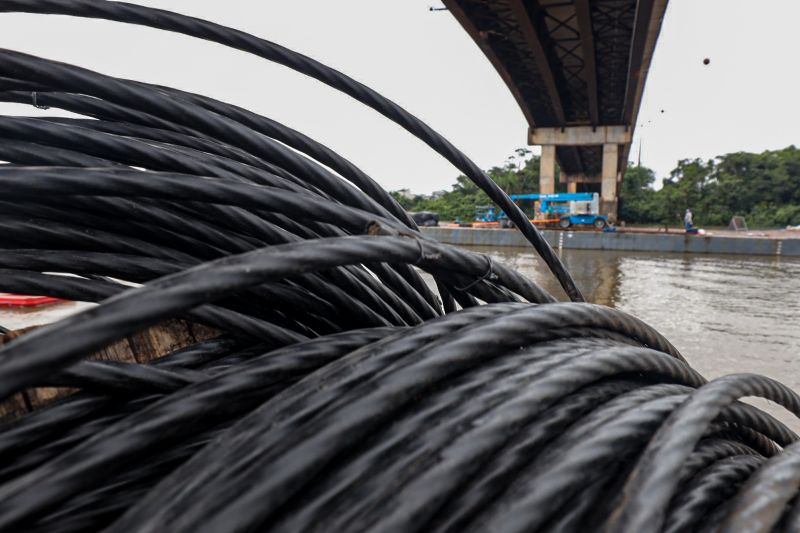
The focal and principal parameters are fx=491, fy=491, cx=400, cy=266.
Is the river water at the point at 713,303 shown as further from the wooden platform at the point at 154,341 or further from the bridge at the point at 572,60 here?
the bridge at the point at 572,60

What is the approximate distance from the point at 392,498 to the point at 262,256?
24 centimetres

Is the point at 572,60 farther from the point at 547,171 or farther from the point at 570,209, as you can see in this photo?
the point at 570,209

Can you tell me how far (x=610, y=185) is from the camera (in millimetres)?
23547

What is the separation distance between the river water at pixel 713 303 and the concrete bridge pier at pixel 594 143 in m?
11.7

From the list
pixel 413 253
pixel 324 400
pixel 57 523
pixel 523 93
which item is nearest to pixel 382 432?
pixel 324 400

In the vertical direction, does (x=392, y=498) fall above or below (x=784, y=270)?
above

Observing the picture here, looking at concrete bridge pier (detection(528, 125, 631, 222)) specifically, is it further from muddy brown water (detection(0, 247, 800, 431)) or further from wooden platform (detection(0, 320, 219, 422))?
wooden platform (detection(0, 320, 219, 422))

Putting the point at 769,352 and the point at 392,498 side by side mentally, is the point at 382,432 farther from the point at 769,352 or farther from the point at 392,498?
the point at 769,352

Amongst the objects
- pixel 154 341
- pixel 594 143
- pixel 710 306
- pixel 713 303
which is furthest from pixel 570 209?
pixel 154 341

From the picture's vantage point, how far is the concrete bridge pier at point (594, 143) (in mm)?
23641

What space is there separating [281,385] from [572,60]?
22.4m

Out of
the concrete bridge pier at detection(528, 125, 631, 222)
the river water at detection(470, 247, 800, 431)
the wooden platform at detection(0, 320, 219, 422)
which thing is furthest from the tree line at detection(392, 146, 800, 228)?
the wooden platform at detection(0, 320, 219, 422)

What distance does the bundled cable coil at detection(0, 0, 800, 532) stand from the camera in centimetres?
41

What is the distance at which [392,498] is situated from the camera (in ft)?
1.41
